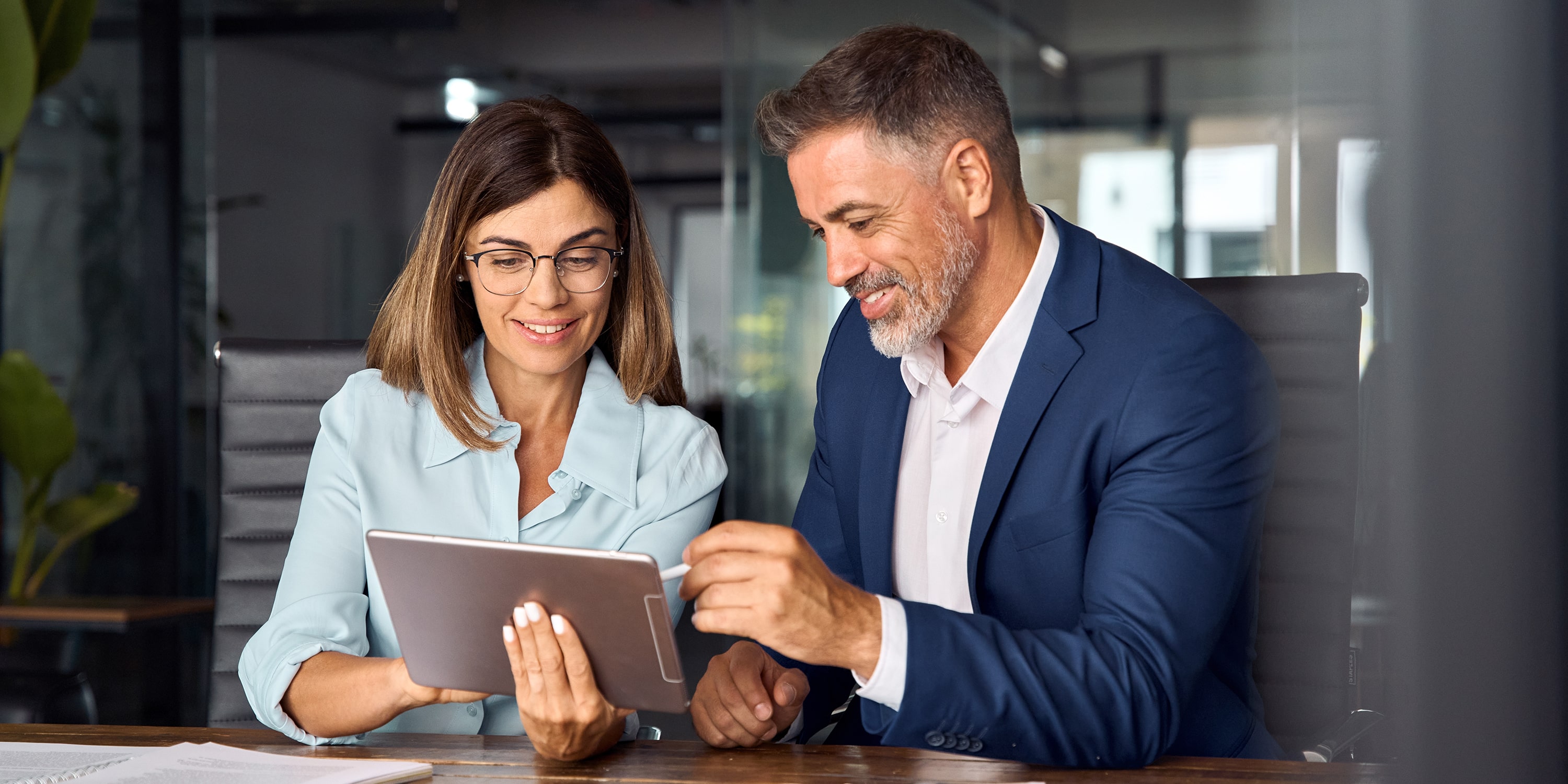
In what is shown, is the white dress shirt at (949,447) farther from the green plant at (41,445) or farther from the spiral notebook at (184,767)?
the green plant at (41,445)

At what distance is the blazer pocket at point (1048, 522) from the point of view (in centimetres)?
130

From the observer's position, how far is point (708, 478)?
1535mm

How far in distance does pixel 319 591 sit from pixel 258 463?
1.86 ft

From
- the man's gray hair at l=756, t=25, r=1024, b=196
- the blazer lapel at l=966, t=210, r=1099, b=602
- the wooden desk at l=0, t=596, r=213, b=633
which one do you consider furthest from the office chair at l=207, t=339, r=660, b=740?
the blazer lapel at l=966, t=210, r=1099, b=602

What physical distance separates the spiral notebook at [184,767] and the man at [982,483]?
324 mm

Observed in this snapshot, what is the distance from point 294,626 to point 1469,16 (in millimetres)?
1250

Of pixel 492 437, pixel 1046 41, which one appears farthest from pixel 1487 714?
pixel 1046 41

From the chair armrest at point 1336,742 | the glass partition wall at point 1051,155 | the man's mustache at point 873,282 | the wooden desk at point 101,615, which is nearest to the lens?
the chair armrest at point 1336,742

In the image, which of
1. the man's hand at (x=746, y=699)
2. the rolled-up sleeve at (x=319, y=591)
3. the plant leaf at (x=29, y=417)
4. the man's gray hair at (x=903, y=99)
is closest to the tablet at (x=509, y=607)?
the man's hand at (x=746, y=699)

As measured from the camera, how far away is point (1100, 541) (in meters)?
1.20

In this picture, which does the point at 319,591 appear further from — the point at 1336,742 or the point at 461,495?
the point at 1336,742

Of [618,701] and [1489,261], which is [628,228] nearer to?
[618,701]

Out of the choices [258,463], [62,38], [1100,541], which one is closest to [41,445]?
[62,38]

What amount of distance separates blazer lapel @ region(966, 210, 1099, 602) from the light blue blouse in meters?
0.35
